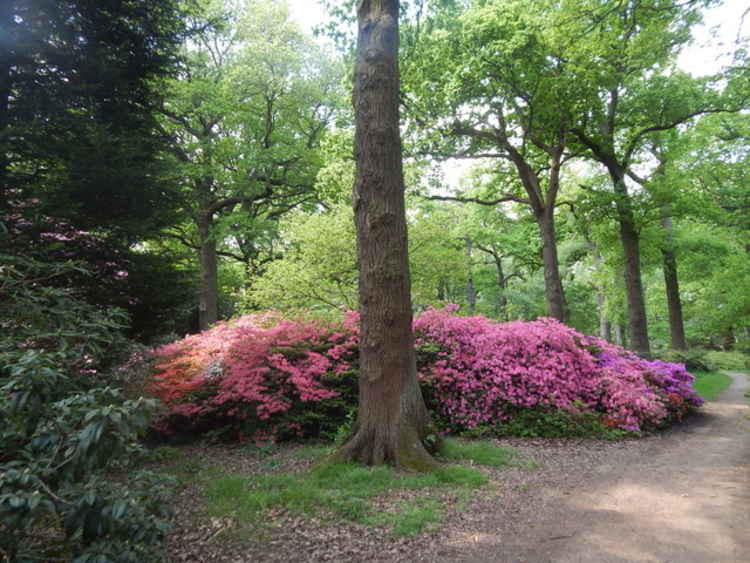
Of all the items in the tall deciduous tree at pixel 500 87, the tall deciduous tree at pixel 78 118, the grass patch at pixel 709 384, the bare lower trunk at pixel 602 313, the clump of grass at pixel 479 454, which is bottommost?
the grass patch at pixel 709 384

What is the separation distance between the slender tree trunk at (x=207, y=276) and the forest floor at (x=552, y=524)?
945 cm

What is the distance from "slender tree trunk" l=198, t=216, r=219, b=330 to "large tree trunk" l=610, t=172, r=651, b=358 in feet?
43.3

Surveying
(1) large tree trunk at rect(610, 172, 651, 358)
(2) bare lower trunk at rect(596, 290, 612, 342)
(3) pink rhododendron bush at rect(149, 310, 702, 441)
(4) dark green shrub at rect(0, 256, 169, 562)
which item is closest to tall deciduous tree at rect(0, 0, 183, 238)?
(3) pink rhododendron bush at rect(149, 310, 702, 441)

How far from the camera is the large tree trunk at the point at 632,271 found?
13109 mm

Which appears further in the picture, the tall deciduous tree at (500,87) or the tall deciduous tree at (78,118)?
the tall deciduous tree at (500,87)

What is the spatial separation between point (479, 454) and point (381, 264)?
2.57m

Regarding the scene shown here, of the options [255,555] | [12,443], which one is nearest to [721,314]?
[255,555]

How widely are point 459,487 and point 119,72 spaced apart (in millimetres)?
6867

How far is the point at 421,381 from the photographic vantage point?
6766 mm

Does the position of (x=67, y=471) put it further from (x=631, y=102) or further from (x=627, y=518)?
(x=631, y=102)

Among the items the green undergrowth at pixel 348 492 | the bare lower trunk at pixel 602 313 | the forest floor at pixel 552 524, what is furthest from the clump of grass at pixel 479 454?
the bare lower trunk at pixel 602 313

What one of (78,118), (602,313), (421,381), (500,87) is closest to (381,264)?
(421,381)

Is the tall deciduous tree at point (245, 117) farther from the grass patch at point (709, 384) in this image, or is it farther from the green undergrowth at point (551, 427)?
the grass patch at point (709, 384)

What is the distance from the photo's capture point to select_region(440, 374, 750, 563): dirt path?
9.81ft
